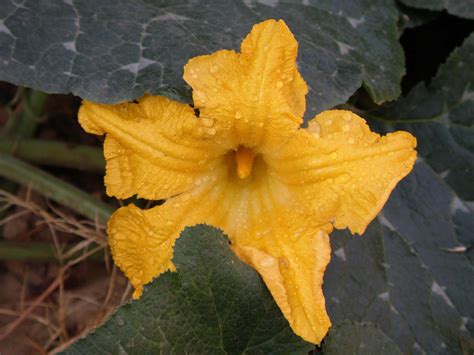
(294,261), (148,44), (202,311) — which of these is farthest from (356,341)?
(148,44)

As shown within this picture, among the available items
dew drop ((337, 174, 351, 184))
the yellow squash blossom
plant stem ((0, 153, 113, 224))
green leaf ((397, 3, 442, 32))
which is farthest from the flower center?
green leaf ((397, 3, 442, 32))

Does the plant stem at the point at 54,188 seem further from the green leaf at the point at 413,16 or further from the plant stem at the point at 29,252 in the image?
the green leaf at the point at 413,16

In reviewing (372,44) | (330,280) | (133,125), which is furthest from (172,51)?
(330,280)

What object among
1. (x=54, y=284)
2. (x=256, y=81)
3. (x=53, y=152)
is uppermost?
(x=256, y=81)

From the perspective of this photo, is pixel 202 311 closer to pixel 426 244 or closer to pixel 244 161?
pixel 244 161

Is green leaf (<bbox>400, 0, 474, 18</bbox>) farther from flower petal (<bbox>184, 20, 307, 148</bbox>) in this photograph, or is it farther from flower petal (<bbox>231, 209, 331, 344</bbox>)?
flower petal (<bbox>231, 209, 331, 344</bbox>)
